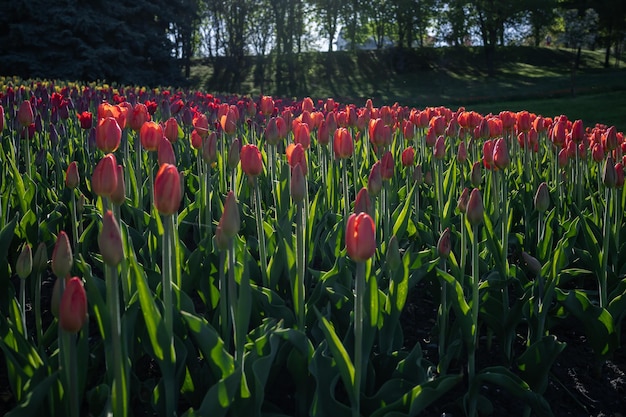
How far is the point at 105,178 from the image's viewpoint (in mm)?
1369

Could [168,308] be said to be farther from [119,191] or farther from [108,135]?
[108,135]

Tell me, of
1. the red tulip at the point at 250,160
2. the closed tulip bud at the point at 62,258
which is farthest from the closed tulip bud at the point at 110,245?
the red tulip at the point at 250,160

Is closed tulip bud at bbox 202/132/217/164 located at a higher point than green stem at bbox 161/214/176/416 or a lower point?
higher

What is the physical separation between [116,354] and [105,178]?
42cm

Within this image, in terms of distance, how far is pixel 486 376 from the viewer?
1.60 metres

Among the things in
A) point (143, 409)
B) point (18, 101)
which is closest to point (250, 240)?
point (143, 409)

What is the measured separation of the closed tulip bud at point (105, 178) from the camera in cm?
136

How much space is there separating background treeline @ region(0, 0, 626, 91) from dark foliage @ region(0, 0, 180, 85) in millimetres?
33

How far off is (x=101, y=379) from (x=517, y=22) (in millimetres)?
44750

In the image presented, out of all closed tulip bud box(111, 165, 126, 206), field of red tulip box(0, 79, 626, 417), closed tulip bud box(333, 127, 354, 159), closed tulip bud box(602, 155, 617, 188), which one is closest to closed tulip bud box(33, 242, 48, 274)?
field of red tulip box(0, 79, 626, 417)

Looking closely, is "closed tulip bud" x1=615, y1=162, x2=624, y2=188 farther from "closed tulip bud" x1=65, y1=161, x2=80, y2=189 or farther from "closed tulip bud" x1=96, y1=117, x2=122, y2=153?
"closed tulip bud" x1=65, y1=161, x2=80, y2=189

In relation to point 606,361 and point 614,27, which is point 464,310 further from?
point 614,27

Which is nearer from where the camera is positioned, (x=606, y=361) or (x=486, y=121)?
(x=606, y=361)

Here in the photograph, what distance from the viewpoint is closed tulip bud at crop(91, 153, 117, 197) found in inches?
53.6
